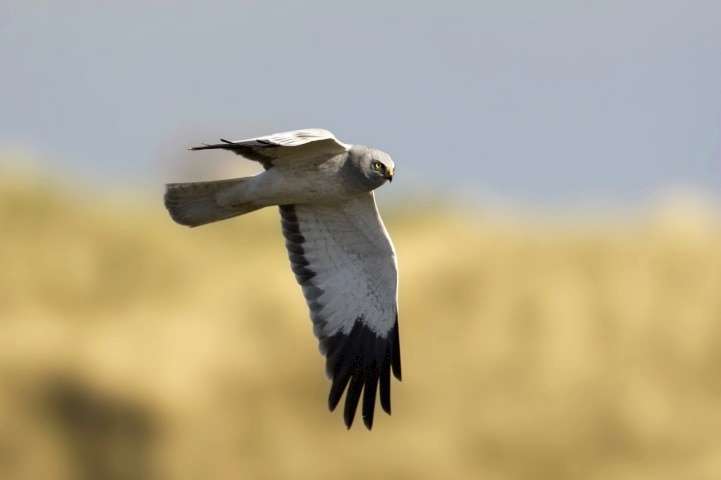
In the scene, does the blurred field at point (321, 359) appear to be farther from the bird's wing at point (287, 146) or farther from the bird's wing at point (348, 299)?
the bird's wing at point (287, 146)

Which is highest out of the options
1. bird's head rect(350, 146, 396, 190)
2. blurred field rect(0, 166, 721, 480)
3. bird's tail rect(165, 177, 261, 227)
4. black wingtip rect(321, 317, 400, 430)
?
bird's head rect(350, 146, 396, 190)

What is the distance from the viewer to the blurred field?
17.4m

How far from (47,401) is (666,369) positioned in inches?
257

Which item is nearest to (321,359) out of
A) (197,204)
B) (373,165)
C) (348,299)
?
(348,299)

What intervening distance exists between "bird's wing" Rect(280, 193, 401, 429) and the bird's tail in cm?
63

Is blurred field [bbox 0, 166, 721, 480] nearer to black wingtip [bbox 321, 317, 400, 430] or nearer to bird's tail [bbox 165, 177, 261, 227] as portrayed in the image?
black wingtip [bbox 321, 317, 400, 430]

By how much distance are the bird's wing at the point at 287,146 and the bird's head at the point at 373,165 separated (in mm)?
131

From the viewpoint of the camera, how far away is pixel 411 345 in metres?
18.2

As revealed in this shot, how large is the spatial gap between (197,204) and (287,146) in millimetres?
→ 1070

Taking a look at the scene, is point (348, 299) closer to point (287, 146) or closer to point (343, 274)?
point (343, 274)

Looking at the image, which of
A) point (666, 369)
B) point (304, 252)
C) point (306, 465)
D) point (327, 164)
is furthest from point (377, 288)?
point (666, 369)

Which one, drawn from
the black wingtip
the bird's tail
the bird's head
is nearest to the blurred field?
the black wingtip

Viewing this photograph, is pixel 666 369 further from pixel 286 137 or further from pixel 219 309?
pixel 286 137

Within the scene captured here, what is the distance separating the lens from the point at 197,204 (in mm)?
10641
